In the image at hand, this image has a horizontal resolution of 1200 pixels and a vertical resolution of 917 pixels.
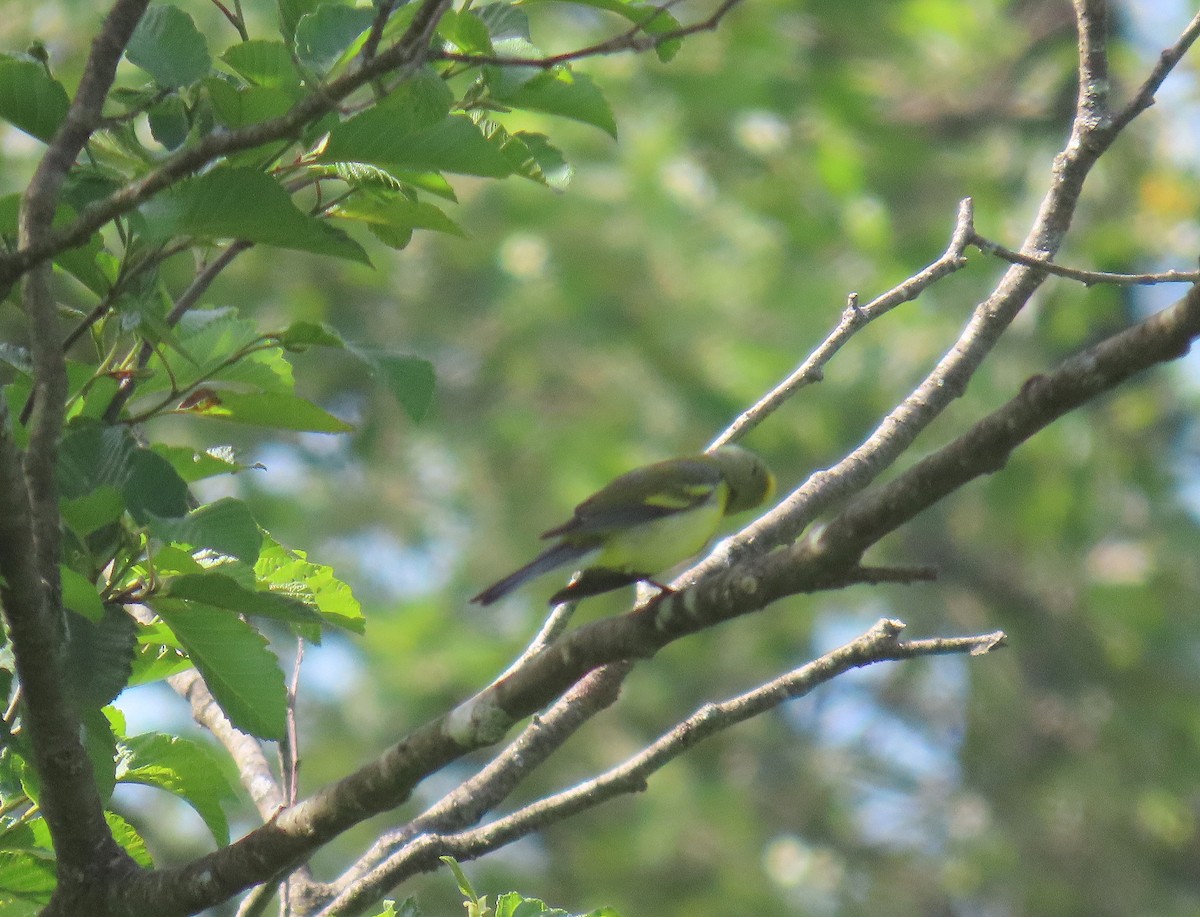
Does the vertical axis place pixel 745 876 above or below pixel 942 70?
below

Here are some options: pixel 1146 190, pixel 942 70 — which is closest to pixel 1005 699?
pixel 1146 190

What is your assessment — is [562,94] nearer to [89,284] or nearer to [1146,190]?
[89,284]

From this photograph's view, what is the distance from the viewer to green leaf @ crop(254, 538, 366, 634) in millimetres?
2436

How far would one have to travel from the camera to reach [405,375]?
2.35 metres

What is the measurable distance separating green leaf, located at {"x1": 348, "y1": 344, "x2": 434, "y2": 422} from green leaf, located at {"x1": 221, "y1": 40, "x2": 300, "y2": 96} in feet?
1.45

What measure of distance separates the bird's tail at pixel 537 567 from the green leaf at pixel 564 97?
1.15 m

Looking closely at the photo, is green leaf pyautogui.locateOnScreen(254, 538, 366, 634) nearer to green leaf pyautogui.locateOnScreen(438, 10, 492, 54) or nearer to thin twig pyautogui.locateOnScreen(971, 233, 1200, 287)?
green leaf pyautogui.locateOnScreen(438, 10, 492, 54)

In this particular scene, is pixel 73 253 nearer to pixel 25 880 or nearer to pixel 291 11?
pixel 291 11

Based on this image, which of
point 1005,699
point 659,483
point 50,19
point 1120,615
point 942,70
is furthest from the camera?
point 942,70

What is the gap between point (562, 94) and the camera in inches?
96.1

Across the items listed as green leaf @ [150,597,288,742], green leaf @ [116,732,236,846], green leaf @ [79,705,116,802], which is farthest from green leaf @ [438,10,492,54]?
green leaf @ [116,732,236,846]

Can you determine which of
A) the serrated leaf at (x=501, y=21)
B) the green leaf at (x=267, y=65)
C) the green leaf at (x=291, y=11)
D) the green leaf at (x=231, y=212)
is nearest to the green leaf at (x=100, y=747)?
the green leaf at (x=231, y=212)

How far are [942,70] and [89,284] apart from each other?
13.7m

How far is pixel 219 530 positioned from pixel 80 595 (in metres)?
0.22
